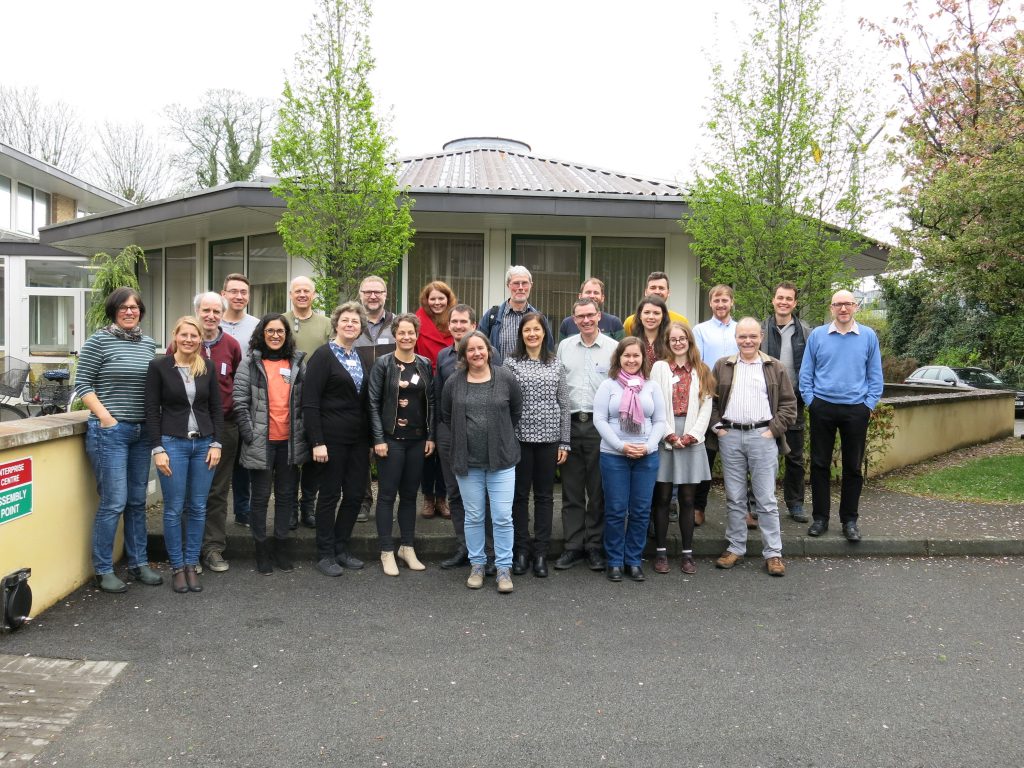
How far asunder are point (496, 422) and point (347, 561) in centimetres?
A: 166

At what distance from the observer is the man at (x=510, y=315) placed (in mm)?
6035

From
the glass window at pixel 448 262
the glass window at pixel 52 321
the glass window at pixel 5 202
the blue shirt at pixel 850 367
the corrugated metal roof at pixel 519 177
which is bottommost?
the blue shirt at pixel 850 367

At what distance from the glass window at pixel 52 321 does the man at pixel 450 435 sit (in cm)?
1507

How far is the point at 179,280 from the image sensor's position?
1294cm

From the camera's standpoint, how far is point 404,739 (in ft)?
10.6

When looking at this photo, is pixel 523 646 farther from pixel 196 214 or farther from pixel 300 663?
pixel 196 214

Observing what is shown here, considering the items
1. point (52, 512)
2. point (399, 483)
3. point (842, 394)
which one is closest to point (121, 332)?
point (52, 512)

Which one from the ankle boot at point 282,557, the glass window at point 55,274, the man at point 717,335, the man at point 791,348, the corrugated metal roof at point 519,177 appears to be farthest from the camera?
the glass window at point 55,274

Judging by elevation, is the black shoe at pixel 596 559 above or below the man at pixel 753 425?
below

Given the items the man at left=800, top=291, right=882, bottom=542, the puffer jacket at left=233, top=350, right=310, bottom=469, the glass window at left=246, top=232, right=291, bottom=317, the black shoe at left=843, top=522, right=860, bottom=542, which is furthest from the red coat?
the glass window at left=246, top=232, right=291, bottom=317

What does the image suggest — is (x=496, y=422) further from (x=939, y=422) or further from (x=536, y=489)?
(x=939, y=422)

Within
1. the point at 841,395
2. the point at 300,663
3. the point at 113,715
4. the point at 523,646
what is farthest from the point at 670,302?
the point at 113,715

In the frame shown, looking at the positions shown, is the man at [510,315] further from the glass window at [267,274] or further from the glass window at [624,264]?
the glass window at [267,274]

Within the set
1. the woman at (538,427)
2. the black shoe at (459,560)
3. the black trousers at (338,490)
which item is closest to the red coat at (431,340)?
the woman at (538,427)
